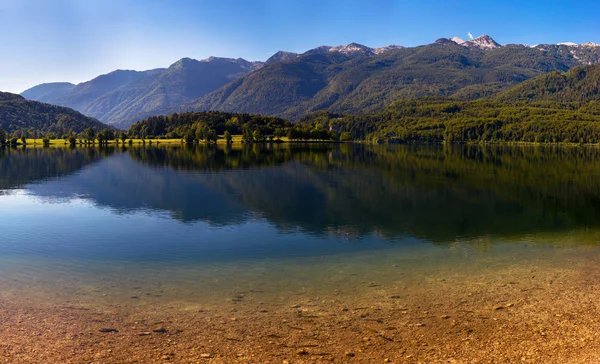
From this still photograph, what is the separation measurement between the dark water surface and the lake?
0.63 feet

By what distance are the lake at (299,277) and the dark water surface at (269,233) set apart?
0.19m

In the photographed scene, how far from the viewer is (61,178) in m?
73.2

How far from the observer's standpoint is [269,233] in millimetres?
34000

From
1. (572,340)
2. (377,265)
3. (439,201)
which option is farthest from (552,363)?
(439,201)

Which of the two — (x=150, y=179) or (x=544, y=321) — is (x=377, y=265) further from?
(x=150, y=179)

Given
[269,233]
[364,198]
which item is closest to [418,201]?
[364,198]

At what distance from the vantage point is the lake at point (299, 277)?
14836 millimetres

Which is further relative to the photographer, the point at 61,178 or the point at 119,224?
the point at 61,178

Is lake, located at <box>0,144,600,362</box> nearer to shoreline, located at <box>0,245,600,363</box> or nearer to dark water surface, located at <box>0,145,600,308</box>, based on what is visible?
shoreline, located at <box>0,245,600,363</box>

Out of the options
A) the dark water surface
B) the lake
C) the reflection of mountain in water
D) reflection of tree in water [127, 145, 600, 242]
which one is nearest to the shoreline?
the lake

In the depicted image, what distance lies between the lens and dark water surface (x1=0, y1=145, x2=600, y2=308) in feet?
74.7

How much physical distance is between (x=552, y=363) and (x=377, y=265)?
1236 centimetres

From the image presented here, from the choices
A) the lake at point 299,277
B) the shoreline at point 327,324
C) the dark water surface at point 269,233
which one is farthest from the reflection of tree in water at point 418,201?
the shoreline at point 327,324

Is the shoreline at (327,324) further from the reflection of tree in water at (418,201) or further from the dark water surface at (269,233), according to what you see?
the reflection of tree in water at (418,201)
